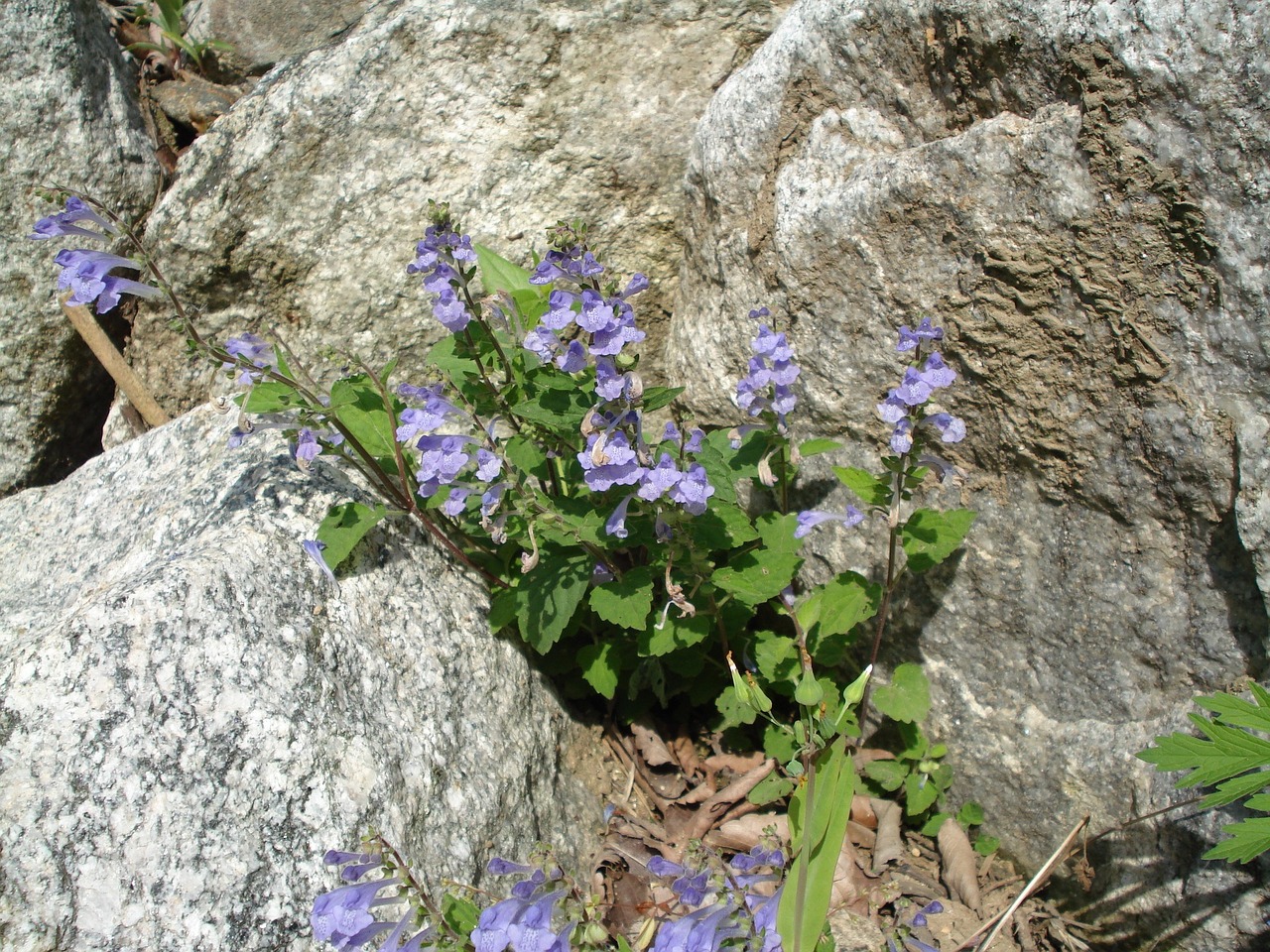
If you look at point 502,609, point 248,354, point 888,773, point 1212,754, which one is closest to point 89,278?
point 248,354

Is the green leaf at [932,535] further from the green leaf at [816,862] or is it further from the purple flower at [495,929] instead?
the purple flower at [495,929]

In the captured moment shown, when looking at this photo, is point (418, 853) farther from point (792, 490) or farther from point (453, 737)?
point (792, 490)

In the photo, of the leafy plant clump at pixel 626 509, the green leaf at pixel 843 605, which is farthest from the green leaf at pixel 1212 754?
the green leaf at pixel 843 605

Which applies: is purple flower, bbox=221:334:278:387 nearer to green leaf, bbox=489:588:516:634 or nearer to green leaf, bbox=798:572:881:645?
green leaf, bbox=489:588:516:634

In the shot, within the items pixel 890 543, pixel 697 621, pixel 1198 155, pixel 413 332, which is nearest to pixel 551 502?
pixel 697 621

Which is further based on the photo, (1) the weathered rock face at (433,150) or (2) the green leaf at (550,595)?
(1) the weathered rock face at (433,150)
